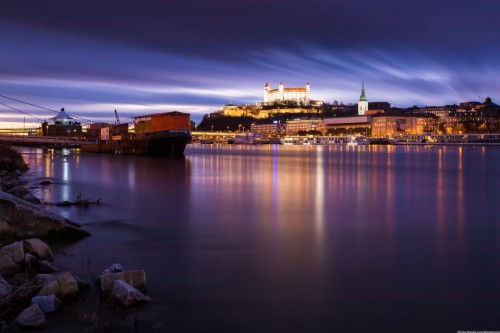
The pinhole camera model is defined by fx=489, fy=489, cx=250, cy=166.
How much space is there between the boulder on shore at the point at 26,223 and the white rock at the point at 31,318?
3900 millimetres

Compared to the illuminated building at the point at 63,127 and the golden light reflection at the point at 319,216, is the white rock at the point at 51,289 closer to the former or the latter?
the golden light reflection at the point at 319,216

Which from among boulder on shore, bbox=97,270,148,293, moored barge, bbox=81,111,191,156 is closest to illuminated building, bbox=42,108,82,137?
moored barge, bbox=81,111,191,156

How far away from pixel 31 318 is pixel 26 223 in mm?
4390

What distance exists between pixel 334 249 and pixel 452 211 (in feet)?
25.5

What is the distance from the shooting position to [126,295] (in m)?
6.75

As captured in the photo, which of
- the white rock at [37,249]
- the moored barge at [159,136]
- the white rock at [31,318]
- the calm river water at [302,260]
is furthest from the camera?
the moored barge at [159,136]

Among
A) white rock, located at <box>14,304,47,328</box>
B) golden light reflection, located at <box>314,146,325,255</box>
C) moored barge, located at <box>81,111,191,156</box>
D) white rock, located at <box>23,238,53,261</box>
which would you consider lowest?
white rock, located at <box>14,304,47,328</box>

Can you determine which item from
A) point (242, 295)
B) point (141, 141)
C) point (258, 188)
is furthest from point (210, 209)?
point (141, 141)

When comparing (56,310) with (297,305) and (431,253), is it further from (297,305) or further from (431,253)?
(431,253)

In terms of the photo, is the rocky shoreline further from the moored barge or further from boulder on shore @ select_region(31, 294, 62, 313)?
the moored barge

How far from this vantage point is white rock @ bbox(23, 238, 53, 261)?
8391 mm

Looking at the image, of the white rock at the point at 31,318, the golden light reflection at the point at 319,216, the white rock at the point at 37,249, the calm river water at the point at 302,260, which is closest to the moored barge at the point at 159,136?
the golden light reflection at the point at 319,216

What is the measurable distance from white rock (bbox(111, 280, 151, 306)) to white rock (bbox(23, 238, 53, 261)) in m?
2.26

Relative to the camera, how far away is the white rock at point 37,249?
8391mm
